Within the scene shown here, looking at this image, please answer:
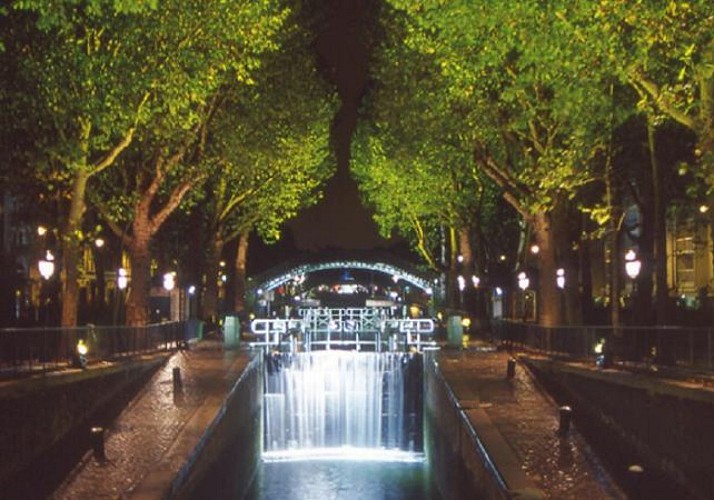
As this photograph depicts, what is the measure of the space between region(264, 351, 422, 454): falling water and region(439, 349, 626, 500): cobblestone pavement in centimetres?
437

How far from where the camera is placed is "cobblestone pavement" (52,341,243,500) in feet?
58.6

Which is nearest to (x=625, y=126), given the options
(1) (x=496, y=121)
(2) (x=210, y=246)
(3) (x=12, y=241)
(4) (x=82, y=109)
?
(1) (x=496, y=121)

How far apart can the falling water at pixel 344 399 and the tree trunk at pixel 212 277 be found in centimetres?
1562

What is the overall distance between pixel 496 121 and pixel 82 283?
126 ft

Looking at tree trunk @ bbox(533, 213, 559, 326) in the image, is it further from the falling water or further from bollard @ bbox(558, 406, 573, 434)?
bollard @ bbox(558, 406, 573, 434)

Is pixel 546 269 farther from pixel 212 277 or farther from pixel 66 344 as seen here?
pixel 212 277

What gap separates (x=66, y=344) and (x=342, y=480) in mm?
9095

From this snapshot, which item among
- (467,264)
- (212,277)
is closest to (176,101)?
(212,277)

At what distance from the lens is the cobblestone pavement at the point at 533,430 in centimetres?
1742

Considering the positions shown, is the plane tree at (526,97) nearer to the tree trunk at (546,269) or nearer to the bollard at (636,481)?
the tree trunk at (546,269)

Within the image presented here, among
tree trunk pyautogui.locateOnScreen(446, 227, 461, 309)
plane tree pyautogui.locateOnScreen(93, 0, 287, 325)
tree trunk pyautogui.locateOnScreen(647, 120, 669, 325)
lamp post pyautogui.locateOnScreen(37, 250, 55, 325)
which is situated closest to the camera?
plane tree pyautogui.locateOnScreen(93, 0, 287, 325)

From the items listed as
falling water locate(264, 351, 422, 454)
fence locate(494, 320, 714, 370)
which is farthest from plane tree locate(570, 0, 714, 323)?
falling water locate(264, 351, 422, 454)

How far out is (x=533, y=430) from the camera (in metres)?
22.3

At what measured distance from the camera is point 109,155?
1283 inches
